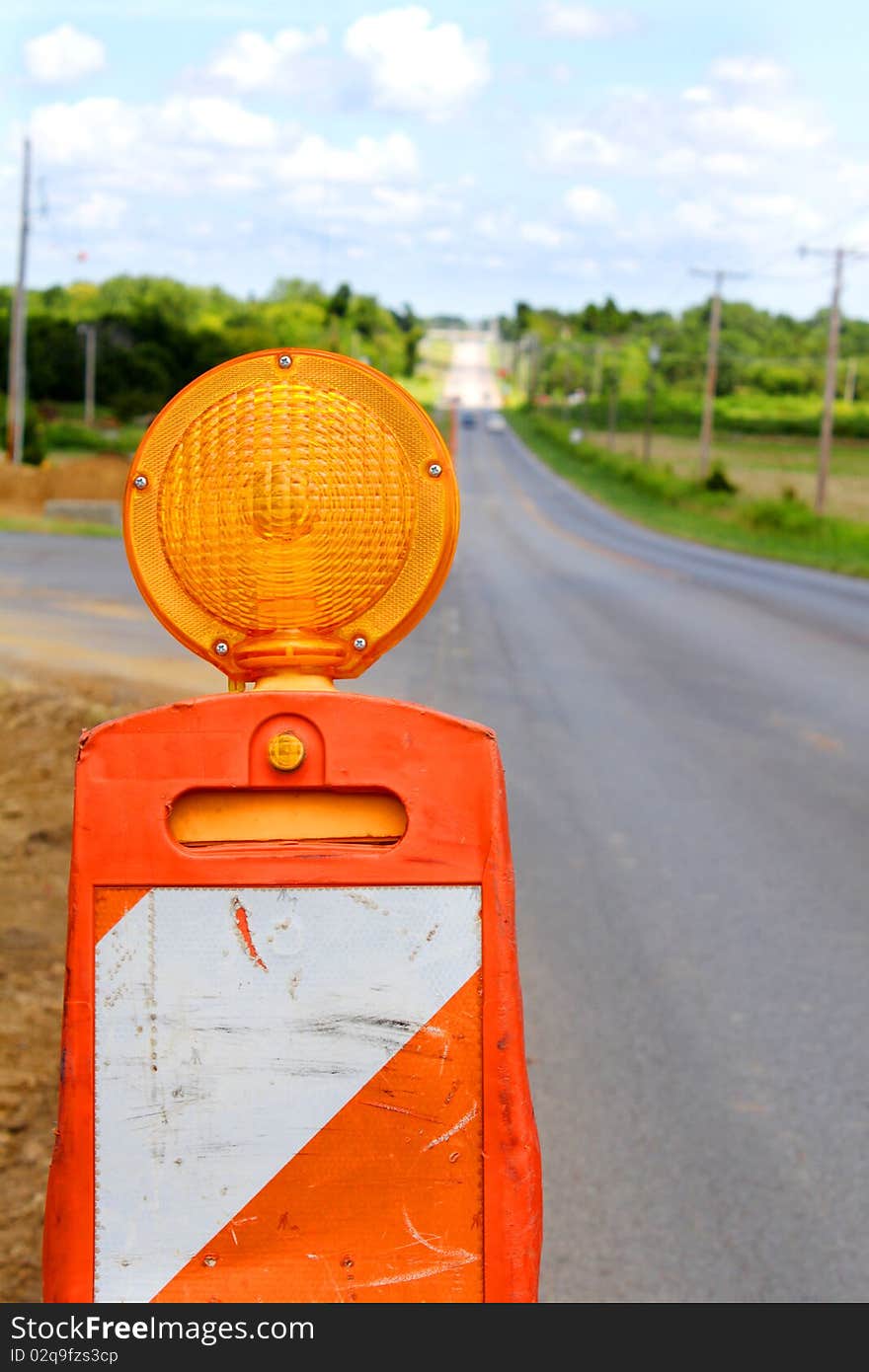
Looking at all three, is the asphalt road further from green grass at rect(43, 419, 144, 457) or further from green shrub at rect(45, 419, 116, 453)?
green shrub at rect(45, 419, 116, 453)

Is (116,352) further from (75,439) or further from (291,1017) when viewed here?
(291,1017)

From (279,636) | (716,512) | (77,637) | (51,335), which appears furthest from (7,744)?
(51,335)

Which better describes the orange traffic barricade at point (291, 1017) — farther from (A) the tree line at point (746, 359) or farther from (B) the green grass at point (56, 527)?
(A) the tree line at point (746, 359)

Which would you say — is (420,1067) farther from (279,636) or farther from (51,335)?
(51,335)

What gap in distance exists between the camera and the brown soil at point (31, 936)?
370cm

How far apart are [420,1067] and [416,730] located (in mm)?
368

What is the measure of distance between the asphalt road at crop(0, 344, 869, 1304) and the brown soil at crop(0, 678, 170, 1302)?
1130 mm

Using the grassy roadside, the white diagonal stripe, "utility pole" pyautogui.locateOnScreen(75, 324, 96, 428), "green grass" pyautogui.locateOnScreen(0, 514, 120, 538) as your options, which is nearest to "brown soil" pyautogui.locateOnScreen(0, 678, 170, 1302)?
the white diagonal stripe

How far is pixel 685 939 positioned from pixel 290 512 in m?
4.67

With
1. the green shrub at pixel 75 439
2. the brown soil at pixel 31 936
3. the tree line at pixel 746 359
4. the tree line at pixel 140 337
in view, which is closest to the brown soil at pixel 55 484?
the tree line at pixel 140 337

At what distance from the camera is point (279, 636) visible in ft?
6.59
